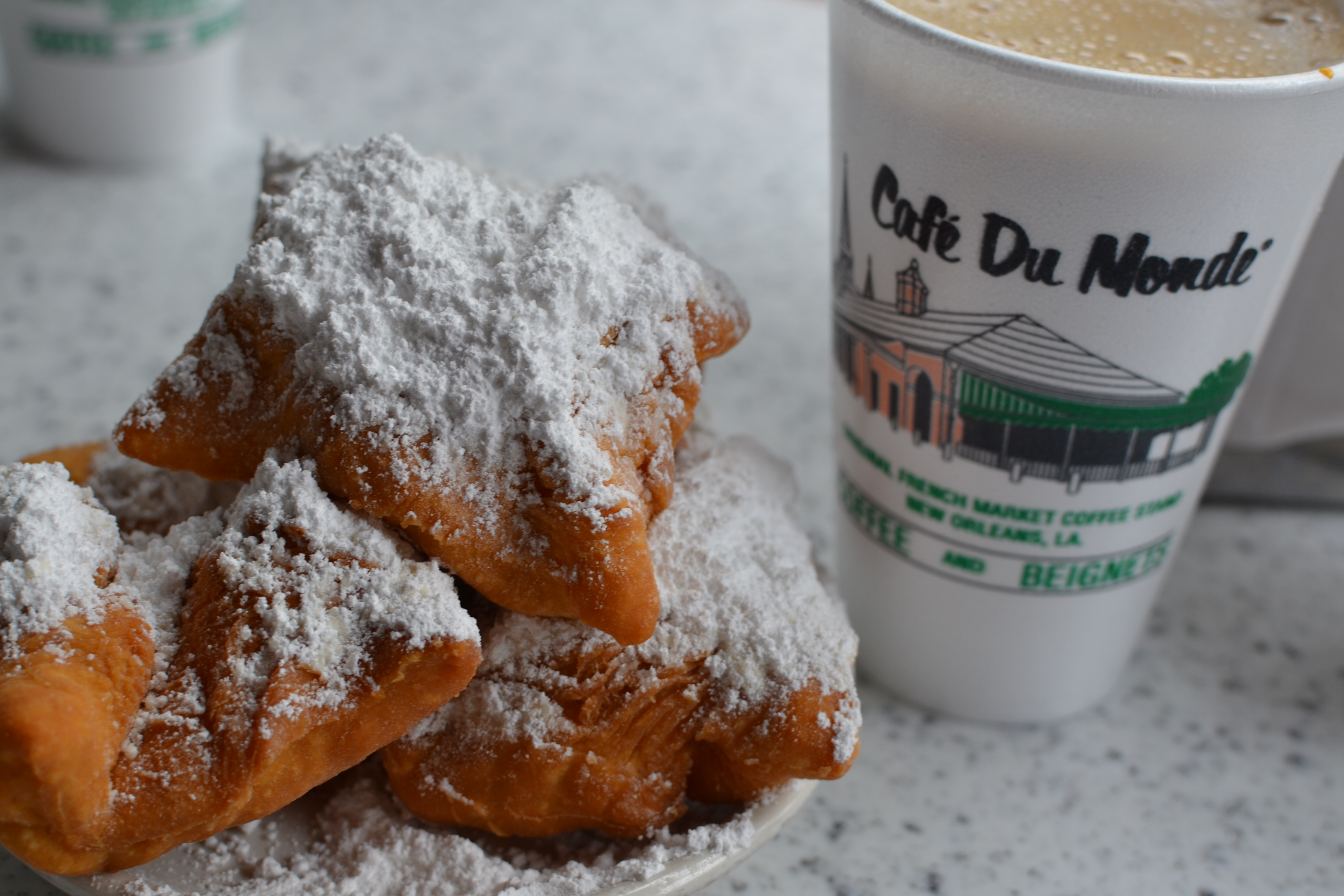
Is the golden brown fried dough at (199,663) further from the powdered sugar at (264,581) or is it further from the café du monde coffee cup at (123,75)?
the café du monde coffee cup at (123,75)

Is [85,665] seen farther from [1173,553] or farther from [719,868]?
[1173,553]

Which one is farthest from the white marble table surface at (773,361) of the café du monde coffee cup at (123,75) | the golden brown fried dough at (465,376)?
the golden brown fried dough at (465,376)

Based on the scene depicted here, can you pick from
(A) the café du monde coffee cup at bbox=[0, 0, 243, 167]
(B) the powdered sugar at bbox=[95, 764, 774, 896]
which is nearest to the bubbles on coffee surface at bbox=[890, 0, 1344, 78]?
(B) the powdered sugar at bbox=[95, 764, 774, 896]

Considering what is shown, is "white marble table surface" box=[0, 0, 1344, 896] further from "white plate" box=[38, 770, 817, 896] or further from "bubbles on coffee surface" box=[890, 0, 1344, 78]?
"bubbles on coffee surface" box=[890, 0, 1344, 78]

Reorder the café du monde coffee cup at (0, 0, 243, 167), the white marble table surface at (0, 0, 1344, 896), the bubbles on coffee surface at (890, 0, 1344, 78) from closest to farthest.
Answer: the bubbles on coffee surface at (890, 0, 1344, 78) → the white marble table surface at (0, 0, 1344, 896) → the café du monde coffee cup at (0, 0, 243, 167)

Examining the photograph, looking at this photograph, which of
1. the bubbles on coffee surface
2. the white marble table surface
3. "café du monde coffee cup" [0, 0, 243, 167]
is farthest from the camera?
"café du monde coffee cup" [0, 0, 243, 167]

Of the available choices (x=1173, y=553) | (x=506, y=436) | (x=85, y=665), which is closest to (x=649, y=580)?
(x=506, y=436)

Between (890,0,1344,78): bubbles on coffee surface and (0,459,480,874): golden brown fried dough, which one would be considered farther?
(890,0,1344,78): bubbles on coffee surface
